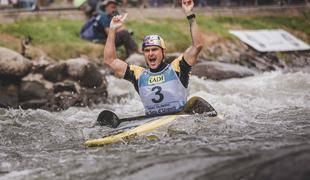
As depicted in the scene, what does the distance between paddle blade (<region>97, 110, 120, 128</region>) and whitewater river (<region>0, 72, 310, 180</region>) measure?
0.34 ft

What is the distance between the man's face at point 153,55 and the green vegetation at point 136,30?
565 centimetres

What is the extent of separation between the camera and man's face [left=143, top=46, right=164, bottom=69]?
23.6 ft

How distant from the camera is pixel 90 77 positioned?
1137cm

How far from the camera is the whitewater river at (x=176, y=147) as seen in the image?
14.4 feet

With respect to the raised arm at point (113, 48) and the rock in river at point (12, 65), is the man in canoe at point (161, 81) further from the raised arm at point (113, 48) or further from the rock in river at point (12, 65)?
the rock in river at point (12, 65)

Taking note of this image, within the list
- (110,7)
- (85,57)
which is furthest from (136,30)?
(85,57)

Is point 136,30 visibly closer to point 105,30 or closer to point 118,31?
point 105,30

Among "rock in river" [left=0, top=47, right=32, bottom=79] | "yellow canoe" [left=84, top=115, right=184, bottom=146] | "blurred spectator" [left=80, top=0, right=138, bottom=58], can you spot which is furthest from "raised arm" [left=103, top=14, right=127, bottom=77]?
"blurred spectator" [left=80, top=0, right=138, bottom=58]

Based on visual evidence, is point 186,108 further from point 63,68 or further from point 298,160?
point 63,68

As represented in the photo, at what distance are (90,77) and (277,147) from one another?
270 inches

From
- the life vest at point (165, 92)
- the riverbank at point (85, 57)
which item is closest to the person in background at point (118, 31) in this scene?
the riverbank at point (85, 57)

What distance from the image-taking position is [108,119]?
24.2 feet

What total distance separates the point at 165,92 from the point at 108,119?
86 centimetres

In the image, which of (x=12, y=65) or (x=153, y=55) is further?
(x=12, y=65)
